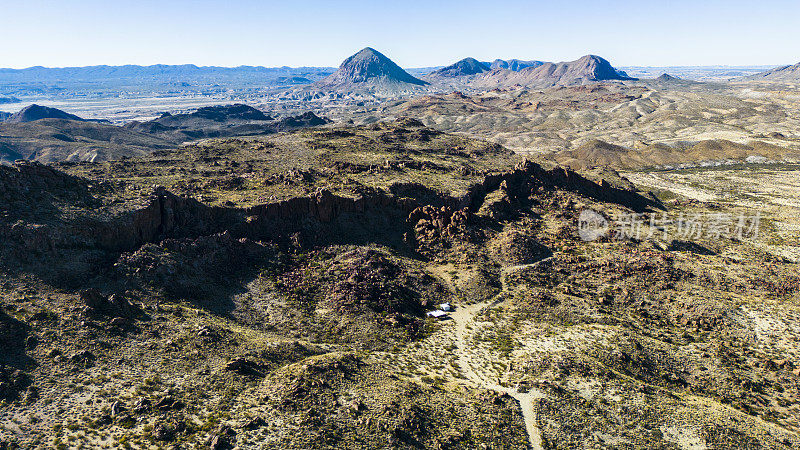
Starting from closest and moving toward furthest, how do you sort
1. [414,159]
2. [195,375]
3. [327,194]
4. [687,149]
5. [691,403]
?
1. [195,375]
2. [691,403]
3. [327,194]
4. [414,159]
5. [687,149]

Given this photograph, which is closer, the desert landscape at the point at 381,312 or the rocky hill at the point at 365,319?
the rocky hill at the point at 365,319

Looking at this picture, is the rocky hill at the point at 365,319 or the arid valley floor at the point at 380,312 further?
the arid valley floor at the point at 380,312

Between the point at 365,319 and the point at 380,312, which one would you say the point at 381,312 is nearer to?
the point at 380,312

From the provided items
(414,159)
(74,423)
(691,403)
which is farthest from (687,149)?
(74,423)

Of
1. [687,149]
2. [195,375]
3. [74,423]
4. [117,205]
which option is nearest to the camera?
[74,423]

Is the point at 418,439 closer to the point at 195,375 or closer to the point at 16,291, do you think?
the point at 195,375

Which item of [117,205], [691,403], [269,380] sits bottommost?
[691,403]

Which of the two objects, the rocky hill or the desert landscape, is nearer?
the rocky hill

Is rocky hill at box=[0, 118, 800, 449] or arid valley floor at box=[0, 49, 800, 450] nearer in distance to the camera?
rocky hill at box=[0, 118, 800, 449]
